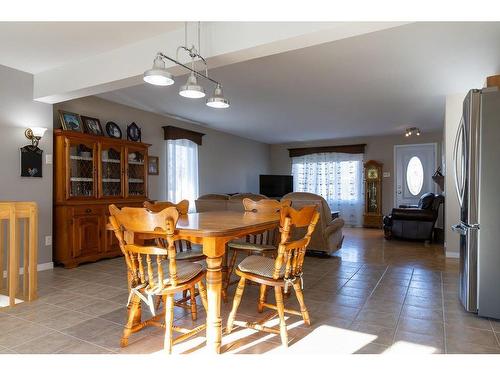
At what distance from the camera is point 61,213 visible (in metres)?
4.10

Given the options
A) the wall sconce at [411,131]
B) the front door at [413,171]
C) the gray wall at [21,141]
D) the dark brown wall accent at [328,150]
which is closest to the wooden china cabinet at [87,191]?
the gray wall at [21,141]

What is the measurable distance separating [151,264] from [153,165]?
13.8ft

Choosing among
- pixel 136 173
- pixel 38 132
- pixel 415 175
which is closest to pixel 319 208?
pixel 136 173

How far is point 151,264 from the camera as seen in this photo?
1.88 meters

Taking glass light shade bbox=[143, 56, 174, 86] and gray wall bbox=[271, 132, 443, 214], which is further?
gray wall bbox=[271, 132, 443, 214]

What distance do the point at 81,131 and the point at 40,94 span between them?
74 cm

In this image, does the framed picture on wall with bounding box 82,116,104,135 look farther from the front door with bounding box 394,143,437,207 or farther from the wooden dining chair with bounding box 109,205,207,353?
the front door with bounding box 394,143,437,207

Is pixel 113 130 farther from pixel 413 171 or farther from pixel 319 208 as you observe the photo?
pixel 413 171

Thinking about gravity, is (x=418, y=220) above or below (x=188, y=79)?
below

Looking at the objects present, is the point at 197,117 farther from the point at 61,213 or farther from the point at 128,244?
A: the point at 128,244

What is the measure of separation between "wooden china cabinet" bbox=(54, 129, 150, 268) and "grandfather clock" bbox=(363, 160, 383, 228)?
6.01 m

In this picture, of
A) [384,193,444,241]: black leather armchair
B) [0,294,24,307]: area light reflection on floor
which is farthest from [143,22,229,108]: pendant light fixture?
[384,193,444,241]: black leather armchair

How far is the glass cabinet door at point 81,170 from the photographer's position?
4.25 meters

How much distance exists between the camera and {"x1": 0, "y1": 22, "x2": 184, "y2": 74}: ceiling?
2.78 metres
